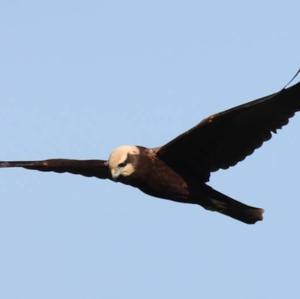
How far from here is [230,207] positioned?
37.6 ft

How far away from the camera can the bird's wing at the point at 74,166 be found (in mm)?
11805

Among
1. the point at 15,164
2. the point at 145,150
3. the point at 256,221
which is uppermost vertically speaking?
the point at 15,164

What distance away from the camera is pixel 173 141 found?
1104 centimetres

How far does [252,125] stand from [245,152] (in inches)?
12.5

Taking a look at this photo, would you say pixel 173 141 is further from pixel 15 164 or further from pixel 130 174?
pixel 15 164

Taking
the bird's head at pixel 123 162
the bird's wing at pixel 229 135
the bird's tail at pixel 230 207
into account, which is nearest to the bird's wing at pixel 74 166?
the bird's head at pixel 123 162

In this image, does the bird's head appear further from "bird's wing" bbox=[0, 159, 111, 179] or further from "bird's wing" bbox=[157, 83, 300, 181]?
"bird's wing" bbox=[0, 159, 111, 179]

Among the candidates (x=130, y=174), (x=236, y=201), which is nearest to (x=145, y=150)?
(x=130, y=174)

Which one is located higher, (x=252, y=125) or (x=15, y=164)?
(x=15, y=164)

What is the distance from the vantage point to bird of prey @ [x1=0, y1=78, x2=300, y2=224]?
10.8m

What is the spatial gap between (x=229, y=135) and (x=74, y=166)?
1.61 metres

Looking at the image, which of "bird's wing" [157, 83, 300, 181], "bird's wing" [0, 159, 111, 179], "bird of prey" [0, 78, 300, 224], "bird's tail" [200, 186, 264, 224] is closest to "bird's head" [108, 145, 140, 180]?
"bird of prey" [0, 78, 300, 224]

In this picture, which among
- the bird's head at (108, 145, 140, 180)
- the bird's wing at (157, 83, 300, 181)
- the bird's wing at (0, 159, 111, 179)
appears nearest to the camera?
the bird's wing at (157, 83, 300, 181)

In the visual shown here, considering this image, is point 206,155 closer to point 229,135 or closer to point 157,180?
point 229,135
